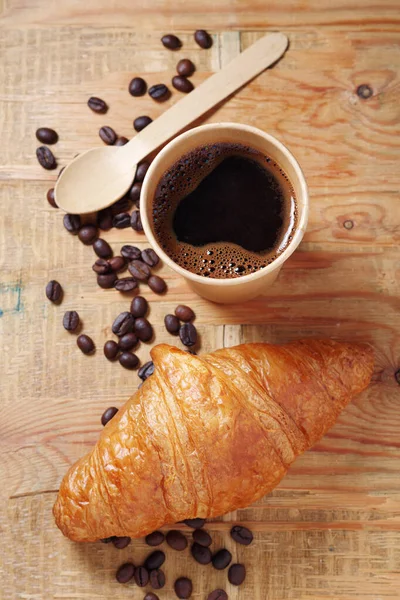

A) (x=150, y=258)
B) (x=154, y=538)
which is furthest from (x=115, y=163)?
(x=154, y=538)

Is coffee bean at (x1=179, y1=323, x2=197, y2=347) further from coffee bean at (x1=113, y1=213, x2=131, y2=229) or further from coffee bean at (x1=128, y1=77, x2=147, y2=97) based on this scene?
coffee bean at (x1=128, y1=77, x2=147, y2=97)

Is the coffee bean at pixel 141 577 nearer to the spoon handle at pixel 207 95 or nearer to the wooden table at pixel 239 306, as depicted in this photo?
the wooden table at pixel 239 306

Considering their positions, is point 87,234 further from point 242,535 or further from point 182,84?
point 242,535

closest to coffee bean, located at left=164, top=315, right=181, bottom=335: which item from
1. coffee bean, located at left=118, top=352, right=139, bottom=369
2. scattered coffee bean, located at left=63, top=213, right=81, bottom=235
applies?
coffee bean, located at left=118, top=352, right=139, bottom=369

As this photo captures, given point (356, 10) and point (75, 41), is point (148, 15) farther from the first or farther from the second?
point (356, 10)

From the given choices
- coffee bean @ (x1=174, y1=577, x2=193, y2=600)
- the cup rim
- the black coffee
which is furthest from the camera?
coffee bean @ (x1=174, y1=577, x2=193, y2=600)

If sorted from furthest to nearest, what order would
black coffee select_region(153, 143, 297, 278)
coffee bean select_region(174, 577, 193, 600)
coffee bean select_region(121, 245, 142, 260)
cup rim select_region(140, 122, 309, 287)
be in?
1. coffee bean select_region(121, 245, 142, 260)
2. coffee bean select_region(174, 577, 193, 600)
3. black coffee select_region(153, 143, 297, 278)
4. cup rim select_region(140, 122, 309, 287)

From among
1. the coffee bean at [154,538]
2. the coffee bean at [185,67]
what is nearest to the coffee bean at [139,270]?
the coffee bean at [185,67]
